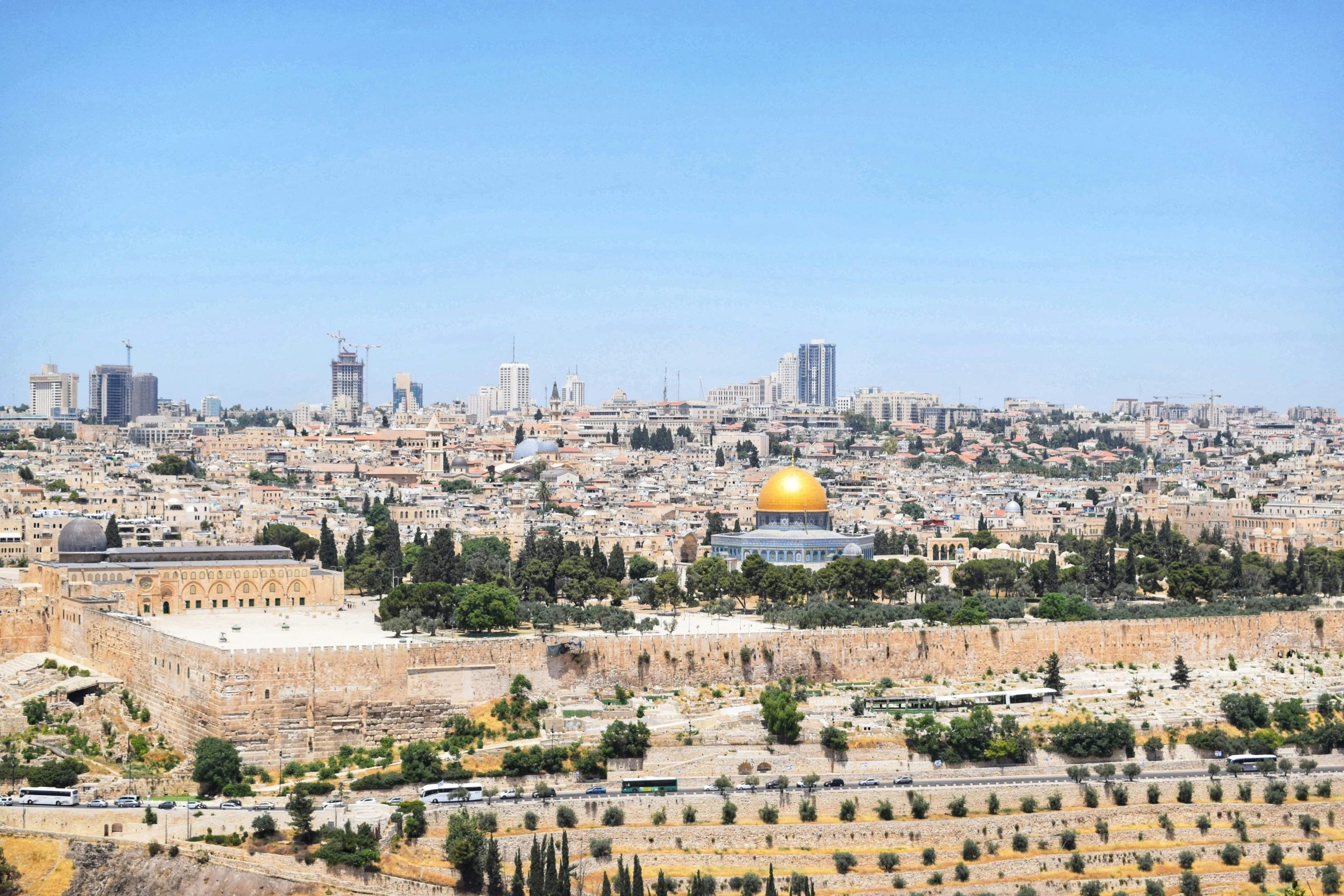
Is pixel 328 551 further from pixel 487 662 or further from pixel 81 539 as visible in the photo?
pixel 487 662

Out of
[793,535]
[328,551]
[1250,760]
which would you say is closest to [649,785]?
[1250,760]

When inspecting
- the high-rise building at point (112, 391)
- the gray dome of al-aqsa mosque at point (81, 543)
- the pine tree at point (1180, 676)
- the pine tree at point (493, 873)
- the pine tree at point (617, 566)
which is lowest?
the pine tree at point (493, 873)

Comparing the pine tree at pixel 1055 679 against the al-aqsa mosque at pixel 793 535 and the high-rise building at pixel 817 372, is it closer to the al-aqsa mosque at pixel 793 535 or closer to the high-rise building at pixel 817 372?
the al-aqsa mosque at pixel 793 535

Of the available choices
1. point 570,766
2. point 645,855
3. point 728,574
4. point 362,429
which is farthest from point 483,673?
point 362,429

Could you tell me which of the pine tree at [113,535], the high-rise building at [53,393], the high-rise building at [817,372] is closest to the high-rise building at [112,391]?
the high-rise building at [53,393]

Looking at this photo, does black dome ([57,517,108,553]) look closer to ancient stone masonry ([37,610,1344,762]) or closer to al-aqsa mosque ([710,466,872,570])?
ancient stone masonry ([37,610,1344,762])

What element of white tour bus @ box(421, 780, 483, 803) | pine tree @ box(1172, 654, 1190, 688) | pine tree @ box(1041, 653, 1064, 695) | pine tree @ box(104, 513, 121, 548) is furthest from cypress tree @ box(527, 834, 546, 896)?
pine tree @ box(104, 513, 121, 548)
